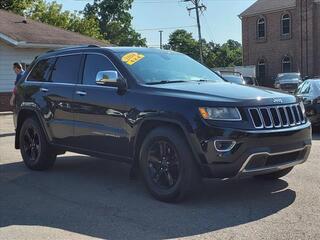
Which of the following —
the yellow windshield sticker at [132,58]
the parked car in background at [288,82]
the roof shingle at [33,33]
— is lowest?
the parked car in background at [288,82]

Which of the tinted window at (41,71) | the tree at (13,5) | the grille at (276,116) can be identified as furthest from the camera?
the tree at (13,5)

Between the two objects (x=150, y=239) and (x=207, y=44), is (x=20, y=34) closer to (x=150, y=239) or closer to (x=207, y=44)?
(x=150, y=239)

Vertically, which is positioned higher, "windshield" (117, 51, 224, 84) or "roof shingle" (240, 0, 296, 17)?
"roof shingle" (240, 0, 296, 17)

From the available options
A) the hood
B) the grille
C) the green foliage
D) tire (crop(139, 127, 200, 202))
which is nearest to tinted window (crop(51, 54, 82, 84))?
the hood

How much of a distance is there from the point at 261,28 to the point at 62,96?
4694cm

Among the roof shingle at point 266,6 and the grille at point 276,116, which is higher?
the roof shingle at point 266,6

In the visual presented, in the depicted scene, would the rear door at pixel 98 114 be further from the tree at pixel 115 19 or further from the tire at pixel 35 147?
the tree at pixel 115 19

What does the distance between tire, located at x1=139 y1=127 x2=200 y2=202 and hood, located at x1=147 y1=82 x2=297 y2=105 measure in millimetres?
458

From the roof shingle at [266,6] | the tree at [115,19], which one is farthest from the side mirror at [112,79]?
the tree at [115,19]

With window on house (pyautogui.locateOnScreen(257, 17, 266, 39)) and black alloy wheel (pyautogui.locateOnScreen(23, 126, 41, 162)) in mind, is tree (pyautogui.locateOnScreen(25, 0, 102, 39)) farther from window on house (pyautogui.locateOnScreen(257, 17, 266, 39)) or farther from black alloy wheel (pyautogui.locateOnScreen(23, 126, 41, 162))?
black alloy wheel (pyautogui.locateOnScreen(23, 126, 41, 162))

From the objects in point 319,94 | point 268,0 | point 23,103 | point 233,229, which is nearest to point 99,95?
point 23,103

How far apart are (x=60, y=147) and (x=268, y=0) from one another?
48.0 meters

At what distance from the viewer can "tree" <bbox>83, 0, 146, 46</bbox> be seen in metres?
75.8

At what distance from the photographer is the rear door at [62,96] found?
7867mm
